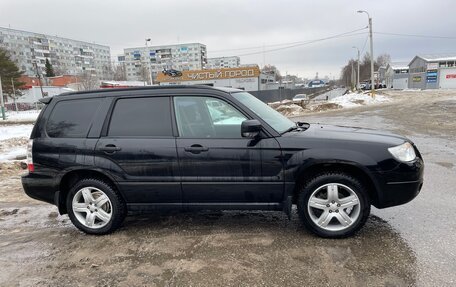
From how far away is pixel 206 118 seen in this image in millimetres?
4191

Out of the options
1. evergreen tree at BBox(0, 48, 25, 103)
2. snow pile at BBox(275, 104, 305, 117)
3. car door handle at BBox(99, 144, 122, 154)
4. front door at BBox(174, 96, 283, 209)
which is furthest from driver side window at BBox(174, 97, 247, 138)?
evergreen tree at BBox(0, 48, 25, 103)

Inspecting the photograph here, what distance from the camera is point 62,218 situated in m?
5.11

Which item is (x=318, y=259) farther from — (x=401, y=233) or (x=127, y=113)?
(x=127, y=113)

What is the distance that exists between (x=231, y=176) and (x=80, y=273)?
72.4 inches

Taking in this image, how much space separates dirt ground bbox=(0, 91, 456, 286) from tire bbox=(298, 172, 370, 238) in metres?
0.16

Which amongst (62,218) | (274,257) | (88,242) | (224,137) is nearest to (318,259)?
(274,257)

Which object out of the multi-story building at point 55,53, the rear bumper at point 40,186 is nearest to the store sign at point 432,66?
the rear bumper at point 40,186

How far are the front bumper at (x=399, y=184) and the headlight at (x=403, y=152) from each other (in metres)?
0.07

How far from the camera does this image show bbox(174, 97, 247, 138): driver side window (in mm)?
4055

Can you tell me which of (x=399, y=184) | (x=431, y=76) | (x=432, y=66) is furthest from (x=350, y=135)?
(x=431, y=76)

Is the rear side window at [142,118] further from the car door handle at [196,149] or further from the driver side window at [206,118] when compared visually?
the car door handle at [196,149]

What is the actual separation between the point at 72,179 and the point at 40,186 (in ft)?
1.34

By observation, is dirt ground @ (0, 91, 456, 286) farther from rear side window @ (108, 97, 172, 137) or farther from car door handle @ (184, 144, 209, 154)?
rear side window @ (108, 97, 172, 137)

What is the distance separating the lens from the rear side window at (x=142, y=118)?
4156 mm
